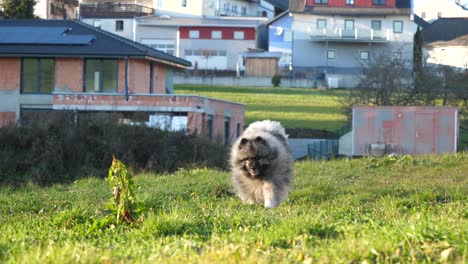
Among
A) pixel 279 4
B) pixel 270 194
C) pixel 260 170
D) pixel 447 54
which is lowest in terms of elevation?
pixel 270 194

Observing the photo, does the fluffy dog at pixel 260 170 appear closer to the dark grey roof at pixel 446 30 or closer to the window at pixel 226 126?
the window at pixel 226 126

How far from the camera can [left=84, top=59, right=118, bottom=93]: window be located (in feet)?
157

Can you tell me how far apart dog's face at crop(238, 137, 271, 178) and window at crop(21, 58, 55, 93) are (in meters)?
32.9

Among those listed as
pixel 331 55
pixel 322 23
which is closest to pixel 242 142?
pixel 331 55

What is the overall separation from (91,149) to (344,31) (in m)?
54.6

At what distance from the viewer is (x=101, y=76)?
1897 inches

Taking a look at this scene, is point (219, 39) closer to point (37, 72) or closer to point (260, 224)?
point (37, 72)

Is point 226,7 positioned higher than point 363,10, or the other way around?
point 226,7

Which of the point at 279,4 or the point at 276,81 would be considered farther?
the point at 279,4

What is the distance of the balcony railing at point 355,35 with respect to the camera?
292 feet

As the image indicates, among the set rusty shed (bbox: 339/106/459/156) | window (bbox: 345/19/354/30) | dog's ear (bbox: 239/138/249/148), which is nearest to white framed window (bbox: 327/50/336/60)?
window (bbox: 345/19/354/30)

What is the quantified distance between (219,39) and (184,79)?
1509 centimetres

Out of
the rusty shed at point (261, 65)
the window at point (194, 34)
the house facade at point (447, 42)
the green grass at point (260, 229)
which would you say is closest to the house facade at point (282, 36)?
the rusty shed at point (261, 65)

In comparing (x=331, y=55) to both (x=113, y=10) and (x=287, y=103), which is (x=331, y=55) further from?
(x=113, y=10)
